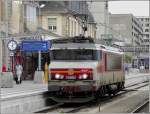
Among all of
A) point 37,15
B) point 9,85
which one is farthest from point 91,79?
point 37,15

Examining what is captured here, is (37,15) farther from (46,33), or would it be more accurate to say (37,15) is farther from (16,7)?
(46,33)

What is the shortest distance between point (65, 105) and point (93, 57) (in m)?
2.97

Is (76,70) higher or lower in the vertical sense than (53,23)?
lower

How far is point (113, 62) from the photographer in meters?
30.4

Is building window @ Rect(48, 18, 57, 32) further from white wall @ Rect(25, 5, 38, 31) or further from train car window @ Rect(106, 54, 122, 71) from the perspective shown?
train car window @ Rect(106, 54, 122, 71)

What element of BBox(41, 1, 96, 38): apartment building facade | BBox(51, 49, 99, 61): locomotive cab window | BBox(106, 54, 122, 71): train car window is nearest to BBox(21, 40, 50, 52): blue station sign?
BBox(41, 1, 96, 38): apartment building facade

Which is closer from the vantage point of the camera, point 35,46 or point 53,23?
point 35,46

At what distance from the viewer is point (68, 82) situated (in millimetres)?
24984

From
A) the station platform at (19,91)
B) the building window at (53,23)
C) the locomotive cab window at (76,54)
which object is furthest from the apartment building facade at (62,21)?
the locomotive cab window at (76,54)

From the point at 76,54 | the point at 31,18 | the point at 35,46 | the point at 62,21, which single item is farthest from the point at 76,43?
the point at 31,18

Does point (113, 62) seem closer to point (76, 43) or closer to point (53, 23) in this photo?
point (76, 43)

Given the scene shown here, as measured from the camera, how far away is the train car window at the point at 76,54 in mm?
25484

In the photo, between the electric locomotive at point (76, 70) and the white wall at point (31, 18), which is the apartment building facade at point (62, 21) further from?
the electric locomotive at point (76, 70)

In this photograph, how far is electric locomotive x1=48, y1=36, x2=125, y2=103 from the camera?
81.8 feet
